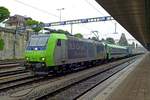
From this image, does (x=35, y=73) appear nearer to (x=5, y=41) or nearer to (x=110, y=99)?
(x=110, y=99)

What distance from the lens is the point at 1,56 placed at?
53.6m

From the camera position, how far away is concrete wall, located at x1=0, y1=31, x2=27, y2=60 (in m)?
54.9

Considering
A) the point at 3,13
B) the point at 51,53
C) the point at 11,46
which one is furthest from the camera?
the point at 3,13

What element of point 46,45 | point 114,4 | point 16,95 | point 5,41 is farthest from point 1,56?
point 16,95

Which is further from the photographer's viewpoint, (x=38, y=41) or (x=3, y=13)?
(x=3, y=13)

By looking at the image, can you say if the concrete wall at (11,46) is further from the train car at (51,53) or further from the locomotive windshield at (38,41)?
the locomotive windshield at (38,41)

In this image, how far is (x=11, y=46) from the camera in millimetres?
57781

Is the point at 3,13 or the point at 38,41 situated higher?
the point at 3,13

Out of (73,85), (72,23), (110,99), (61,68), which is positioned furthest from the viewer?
(72,23)

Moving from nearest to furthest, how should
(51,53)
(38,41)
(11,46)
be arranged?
(51,53)
(38,41)
(11,46)

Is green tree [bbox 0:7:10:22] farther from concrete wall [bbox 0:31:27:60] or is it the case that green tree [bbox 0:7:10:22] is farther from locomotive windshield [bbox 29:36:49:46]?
locomotive windshield [bbox 29:36:49:46]

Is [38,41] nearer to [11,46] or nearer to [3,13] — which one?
[11,46]

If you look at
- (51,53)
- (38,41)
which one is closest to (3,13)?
(38,41)

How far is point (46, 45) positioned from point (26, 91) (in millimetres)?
6775
